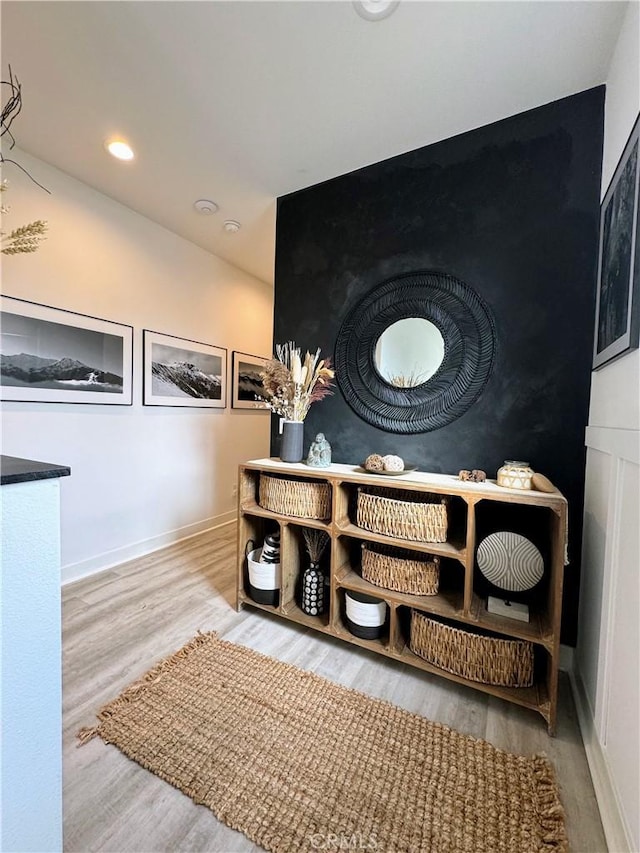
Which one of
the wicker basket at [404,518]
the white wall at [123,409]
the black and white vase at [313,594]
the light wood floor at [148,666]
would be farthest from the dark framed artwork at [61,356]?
the wicker basket at [404,518]

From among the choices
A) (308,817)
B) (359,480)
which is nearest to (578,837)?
(308,817)

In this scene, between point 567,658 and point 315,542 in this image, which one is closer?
point 567,658

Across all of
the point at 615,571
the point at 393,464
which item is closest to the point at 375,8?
the point at 393,464

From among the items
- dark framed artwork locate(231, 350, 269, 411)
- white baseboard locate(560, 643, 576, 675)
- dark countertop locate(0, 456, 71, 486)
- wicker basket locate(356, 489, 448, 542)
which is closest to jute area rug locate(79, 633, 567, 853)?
white baseboard locate(560, 643, 576, 675)

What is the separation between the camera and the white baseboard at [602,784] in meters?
0.89

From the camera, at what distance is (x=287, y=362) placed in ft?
7.04

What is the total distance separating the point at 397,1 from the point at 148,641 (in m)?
2.83

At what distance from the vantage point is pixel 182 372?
292 cm

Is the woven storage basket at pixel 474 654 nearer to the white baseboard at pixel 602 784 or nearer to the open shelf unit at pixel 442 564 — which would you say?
the open shelf unit at pixel 442 564

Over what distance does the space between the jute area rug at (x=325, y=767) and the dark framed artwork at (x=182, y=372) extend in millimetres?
1980

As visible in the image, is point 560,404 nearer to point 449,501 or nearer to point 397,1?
point 449,501

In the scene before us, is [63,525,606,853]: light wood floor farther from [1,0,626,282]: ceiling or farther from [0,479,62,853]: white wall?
[1,0,626,282]: ceiling

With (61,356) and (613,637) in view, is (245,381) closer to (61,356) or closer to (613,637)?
(61,356)

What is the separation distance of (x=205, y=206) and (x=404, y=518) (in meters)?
2.46
